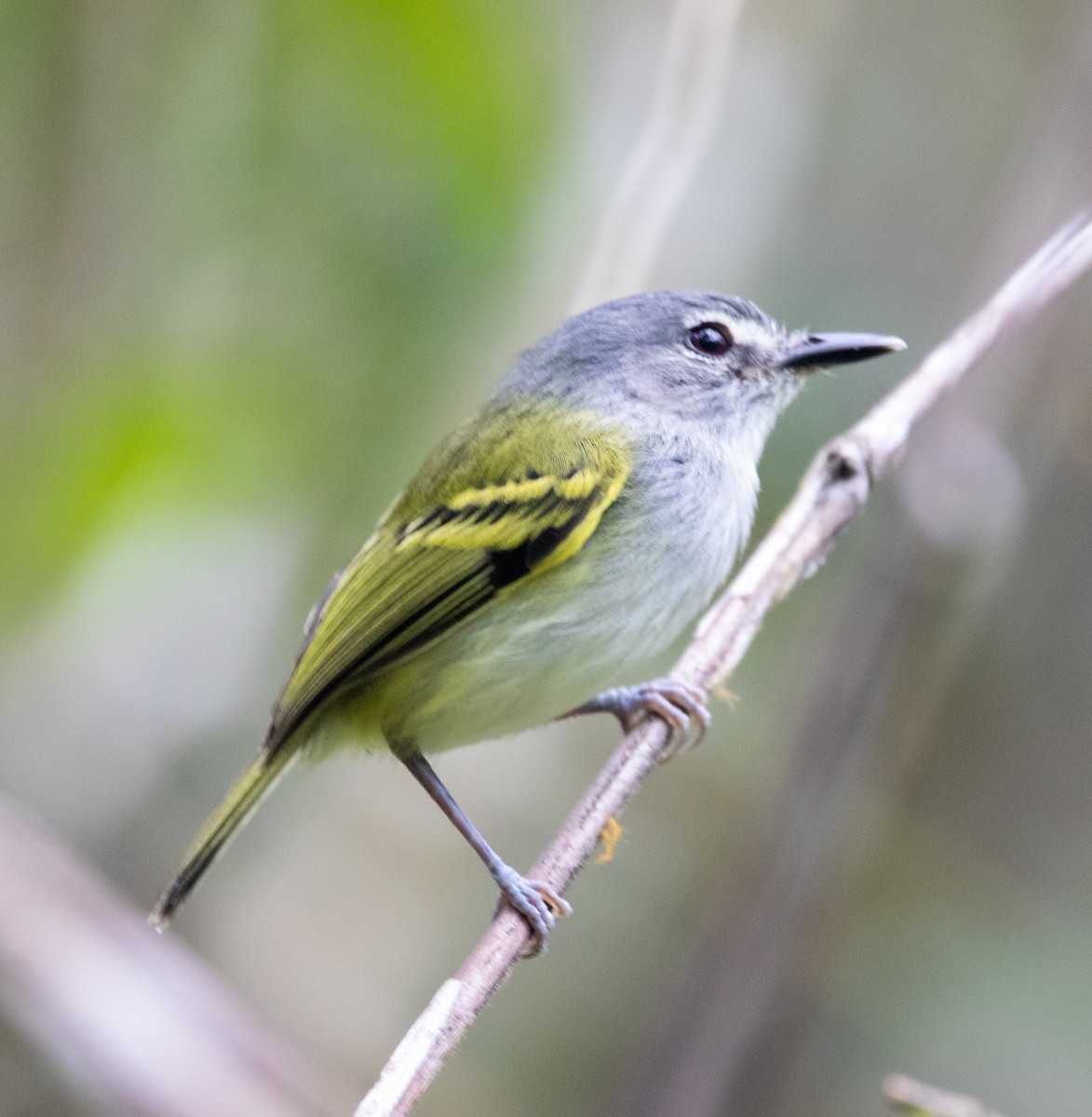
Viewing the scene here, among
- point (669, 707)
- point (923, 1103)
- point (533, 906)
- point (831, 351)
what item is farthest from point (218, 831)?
point (831, 351)

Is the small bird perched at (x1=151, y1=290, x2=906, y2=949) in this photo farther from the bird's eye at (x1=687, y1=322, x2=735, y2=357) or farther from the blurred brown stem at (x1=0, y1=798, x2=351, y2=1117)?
the blurred brown stem at (x1=0, y1=798, x2=351, y2=1117)

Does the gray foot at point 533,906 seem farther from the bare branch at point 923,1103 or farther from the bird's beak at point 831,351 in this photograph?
the bird's beak at point 831,351

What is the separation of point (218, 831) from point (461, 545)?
2.58 ft

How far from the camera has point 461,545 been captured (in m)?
2.83

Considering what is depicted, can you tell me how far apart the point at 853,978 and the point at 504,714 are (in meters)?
1.66

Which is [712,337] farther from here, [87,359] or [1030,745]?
[1030,745]

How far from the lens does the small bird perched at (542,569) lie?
2729mm

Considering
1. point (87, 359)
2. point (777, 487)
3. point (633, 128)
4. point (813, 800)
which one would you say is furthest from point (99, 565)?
point (633, 128)

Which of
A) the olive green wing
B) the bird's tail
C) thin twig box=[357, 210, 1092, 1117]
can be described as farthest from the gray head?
the bird's tail

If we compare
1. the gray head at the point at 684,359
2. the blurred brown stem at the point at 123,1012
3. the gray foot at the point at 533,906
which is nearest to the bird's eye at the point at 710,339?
the gray head at the point at 684,359

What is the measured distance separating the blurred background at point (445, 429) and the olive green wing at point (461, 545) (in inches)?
10.7

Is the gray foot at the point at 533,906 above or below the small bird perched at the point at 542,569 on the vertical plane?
below

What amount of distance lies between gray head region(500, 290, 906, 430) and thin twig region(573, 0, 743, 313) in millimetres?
195

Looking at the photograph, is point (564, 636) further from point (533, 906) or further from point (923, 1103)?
point (923, 1103)
